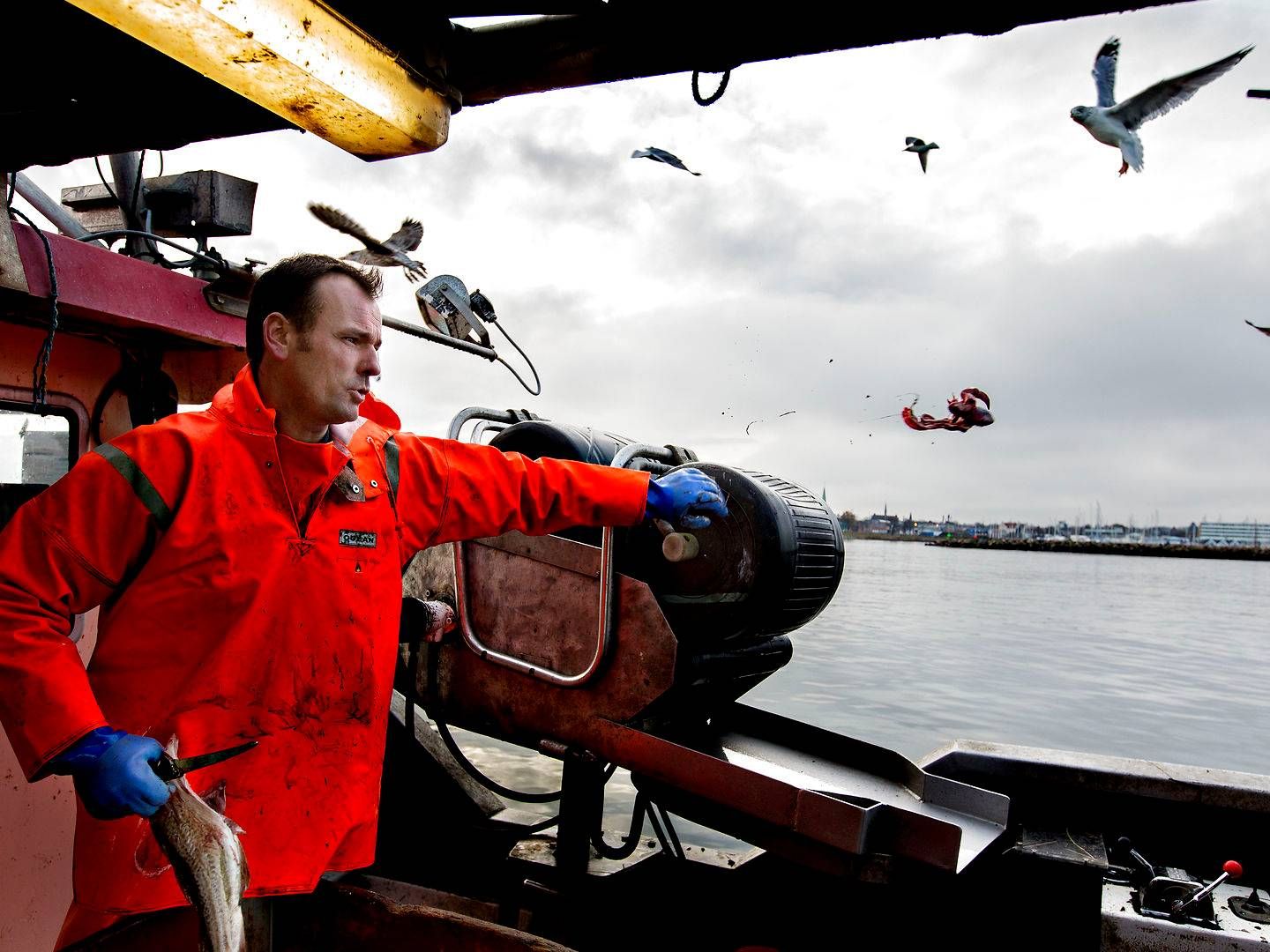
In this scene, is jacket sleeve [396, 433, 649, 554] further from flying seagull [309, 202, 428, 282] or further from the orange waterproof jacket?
flying seagull [309, 202, 428, 282]

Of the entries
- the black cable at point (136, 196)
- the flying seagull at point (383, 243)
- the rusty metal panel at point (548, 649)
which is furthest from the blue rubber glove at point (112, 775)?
the black cable at point (136, 196)

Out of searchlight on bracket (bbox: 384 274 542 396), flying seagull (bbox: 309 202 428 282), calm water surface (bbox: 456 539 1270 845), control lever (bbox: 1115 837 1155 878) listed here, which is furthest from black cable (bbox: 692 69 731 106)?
calm water surface (bbox: 456 539 1270 845)

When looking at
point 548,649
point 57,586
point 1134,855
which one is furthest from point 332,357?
point 1134,855

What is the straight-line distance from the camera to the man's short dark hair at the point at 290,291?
7.56ft

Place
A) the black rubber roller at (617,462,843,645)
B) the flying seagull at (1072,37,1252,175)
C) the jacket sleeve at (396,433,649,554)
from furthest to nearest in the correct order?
the black rubber roller at (617,462,843,645), the jacket sleeve at (396,433,649,554), the flying seagull at (1072,37,1252,175)

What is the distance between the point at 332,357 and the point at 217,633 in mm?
755

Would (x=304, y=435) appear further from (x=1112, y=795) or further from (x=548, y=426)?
(x=1112, y=795)

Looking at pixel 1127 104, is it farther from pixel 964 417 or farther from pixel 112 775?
pixel 112 775

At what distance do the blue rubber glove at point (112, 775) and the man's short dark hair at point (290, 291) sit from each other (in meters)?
1.03

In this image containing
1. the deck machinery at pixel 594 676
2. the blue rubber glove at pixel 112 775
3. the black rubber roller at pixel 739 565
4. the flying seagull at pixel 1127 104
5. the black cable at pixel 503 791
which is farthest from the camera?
the black cable at pixel 503 791

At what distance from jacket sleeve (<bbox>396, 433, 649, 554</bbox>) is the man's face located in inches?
12.9

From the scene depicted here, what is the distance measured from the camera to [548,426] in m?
3.57

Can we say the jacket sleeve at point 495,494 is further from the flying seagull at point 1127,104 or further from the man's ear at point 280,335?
the flying seagull at point 1127,104

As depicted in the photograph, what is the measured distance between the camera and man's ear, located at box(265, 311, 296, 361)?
7.54 ft
